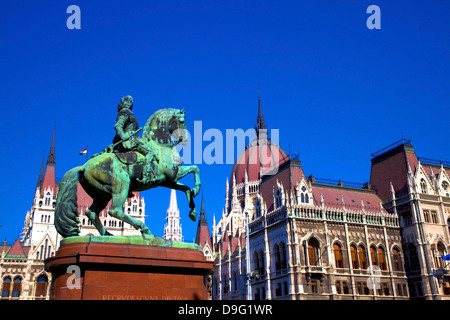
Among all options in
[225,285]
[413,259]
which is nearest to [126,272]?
[413,259]

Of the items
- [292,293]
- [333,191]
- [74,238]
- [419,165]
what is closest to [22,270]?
[292,293]

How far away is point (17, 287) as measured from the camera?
2790 inches

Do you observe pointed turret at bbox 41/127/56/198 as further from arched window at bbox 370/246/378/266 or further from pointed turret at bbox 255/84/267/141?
arched window at bbox 370/246/378/266

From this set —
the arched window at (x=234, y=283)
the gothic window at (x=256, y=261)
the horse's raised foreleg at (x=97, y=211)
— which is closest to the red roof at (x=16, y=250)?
the arched window at (x=234, y=283)

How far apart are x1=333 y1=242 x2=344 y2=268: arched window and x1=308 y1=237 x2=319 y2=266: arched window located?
102 inches

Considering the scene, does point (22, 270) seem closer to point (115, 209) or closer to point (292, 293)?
point (292, 293)

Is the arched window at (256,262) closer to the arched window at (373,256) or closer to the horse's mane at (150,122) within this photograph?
the arched window at (373,256)

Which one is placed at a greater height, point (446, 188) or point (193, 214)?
point (446, 188)

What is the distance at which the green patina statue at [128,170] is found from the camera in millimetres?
12938

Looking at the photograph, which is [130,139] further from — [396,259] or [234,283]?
[234,283]

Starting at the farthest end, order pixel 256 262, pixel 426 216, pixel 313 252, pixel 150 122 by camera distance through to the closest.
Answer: pixel 256 262 → pixel 426 216 → pixel 313 252 → pixel 150 122

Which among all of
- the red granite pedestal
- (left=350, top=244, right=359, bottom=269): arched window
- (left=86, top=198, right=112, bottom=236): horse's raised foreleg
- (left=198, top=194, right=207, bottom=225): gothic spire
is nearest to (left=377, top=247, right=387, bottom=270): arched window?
(left=350, top=244, right=359, bottom=269): arched window

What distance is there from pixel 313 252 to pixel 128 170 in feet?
153

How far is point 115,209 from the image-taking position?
12.7 meters
